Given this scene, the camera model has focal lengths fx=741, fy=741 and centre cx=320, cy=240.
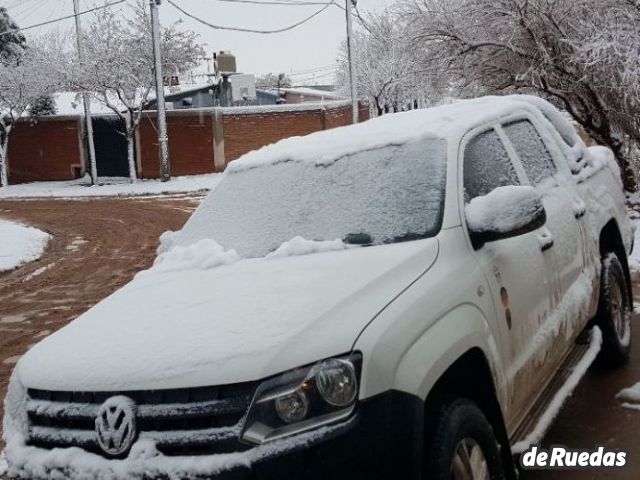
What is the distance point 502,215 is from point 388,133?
92cm

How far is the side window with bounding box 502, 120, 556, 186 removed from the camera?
13.8 feet

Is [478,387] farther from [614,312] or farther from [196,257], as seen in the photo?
[614,312]

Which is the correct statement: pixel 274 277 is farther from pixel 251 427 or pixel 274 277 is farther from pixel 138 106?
pixel 138 106

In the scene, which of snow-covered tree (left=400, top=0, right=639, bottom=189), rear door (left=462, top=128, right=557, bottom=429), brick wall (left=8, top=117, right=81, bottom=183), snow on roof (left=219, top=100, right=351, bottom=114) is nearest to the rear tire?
rear door (left=462, top=128, right=557, bottom=429)

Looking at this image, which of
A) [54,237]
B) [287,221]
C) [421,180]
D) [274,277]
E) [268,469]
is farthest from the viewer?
[54,237]

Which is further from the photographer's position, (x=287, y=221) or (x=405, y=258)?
(x=287, y=221)

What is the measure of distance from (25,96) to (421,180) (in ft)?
108

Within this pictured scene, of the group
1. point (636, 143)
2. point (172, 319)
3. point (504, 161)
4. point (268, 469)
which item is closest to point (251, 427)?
point (268, 469)

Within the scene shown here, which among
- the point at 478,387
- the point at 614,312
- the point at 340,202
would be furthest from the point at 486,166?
the point at 614,312

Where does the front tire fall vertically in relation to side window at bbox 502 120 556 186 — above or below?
below

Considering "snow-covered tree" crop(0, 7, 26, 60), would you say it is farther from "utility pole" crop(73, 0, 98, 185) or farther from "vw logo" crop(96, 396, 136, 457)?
"vw logo" crop(96, 396, 136, 457)

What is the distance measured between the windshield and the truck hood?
0.20m

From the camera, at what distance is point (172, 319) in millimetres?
2842

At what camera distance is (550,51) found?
13.4 m
